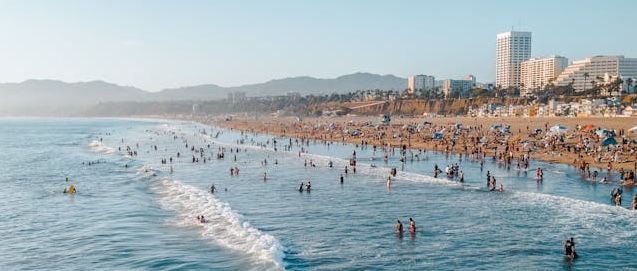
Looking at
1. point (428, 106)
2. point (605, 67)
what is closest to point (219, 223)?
point (428, 106)

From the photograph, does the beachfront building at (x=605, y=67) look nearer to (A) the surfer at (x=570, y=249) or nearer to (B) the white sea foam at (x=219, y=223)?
(B) the white sea foam at (x=219, y=223)


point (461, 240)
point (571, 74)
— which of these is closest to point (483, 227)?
point (461, 240)

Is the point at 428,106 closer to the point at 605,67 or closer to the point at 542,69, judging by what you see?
the point at 605,67

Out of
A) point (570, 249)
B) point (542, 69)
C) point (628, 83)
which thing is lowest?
point (570, 249)

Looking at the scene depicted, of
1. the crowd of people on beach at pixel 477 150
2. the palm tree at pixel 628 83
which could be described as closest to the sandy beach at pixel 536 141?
the crowd of people on beach at pixel 477 150

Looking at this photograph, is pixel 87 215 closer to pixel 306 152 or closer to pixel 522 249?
pixel 522 249

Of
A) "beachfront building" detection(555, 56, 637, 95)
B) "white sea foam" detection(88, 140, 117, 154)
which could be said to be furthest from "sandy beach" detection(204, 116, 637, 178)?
"beachfront building" detection(555, 56, 637, 95)
